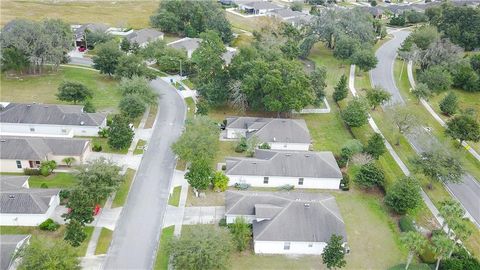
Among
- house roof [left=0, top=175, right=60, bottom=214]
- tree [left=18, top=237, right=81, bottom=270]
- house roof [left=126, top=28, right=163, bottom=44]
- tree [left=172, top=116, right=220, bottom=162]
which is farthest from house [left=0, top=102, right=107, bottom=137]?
house roof [left=126, top=28, right=163, bottom=44]

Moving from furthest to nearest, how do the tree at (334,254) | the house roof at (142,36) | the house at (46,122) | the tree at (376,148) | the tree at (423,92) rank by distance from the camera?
the house roof at (142,36) → the tree at (423,92) → the house at (46,122) → the tree at (376,148) → the tree at (334,254)

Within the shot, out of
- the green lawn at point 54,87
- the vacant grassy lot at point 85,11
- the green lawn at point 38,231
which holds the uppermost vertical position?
the vacant grassy lot at point 85,11

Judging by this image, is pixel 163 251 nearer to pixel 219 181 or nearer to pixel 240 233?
pixel 240 233

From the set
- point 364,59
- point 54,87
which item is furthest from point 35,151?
point 364,59

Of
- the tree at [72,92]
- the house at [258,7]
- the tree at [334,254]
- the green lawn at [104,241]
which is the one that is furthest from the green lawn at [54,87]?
the house at [258,7]

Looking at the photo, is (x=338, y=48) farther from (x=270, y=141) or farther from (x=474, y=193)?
(x=474, y=193)

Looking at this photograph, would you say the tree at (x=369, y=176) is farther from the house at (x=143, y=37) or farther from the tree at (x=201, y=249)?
the house at (x=143, y=37)
